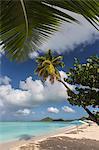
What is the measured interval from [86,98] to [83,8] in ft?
45.0

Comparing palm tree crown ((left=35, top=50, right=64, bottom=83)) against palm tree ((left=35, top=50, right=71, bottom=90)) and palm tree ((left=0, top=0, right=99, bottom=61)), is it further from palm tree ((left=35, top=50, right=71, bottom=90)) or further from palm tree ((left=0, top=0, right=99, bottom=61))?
palm tree ((left=0, top=0, right=99, bottom=61))

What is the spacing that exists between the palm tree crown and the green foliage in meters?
6.94

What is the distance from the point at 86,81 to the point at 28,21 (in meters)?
13.6

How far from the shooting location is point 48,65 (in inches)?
906

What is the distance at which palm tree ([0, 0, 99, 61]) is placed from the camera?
1.14 meters

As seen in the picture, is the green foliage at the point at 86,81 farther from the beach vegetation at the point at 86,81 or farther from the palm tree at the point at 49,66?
the palm tree at the point at 49,66

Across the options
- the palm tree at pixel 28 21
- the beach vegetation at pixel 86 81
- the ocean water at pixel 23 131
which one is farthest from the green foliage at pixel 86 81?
the palm tree at pixel 28 21

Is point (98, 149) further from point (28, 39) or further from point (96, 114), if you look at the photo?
point (28, 39)

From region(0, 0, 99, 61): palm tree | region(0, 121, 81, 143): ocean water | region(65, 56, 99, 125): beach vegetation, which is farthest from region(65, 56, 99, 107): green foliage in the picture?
region(0, 0, 99, 61): palm tree

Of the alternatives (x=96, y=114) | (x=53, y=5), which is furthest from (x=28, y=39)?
(x=96, y=114)

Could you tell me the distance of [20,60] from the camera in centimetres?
139

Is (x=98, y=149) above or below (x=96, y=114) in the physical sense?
below

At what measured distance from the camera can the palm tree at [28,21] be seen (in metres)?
1.14

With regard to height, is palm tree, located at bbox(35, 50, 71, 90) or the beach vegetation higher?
palm tree, located at bbox(35, 50, 71, 90)
